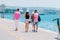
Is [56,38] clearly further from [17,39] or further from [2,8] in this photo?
[2,8]

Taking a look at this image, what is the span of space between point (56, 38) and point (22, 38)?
208 cm

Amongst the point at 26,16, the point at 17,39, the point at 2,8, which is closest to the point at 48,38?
the point at 17,39

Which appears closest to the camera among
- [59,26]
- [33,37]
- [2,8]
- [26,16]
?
[59,26]

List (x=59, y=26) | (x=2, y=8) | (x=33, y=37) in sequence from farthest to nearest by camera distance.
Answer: (x=2, y=8) → (x=33, y=37) → (x=59, y=26)

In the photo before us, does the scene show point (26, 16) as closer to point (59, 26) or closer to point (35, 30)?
point (35, 30)

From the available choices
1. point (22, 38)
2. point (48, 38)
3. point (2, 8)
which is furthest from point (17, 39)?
point (2, 8)

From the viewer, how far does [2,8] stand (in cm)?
5141

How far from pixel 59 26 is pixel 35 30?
17.0ft

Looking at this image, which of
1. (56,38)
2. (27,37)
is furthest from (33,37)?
(56,38)

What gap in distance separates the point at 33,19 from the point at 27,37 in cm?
293

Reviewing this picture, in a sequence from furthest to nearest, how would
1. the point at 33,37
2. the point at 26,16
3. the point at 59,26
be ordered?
the point at 26,16, the point at 33,37, the point at 59,26

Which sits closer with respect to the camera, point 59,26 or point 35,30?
point 59,26

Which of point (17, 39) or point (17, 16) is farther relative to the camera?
point (17, 16)

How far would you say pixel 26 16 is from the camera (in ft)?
71.2
